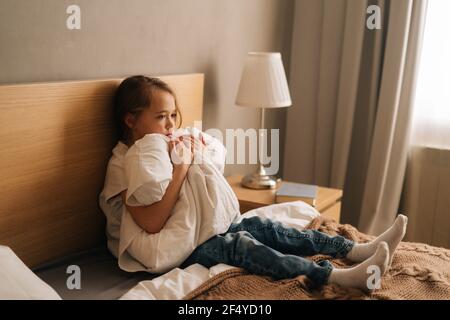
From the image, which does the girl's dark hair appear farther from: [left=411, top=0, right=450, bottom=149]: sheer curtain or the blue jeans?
[left=411, top=0, right=450, bottom=149]: sheer curtain

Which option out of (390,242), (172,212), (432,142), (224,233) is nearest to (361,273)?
(390,242)

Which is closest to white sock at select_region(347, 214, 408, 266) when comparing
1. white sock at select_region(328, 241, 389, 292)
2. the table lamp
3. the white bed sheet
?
white sock at select_region(328, 241, 389, 292)

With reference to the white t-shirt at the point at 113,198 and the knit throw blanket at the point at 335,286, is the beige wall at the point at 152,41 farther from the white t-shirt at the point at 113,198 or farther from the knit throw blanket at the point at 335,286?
the knit throw blanket at the point at 335,286

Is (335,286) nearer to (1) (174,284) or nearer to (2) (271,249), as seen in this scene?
(2) (271,249)

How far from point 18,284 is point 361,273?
33.1 inches

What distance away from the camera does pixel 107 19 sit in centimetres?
172

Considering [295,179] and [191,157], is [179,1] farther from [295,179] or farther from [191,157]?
[295,179]

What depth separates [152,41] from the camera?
1.95 metres

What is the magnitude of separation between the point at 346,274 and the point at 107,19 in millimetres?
1125

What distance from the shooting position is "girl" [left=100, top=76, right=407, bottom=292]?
138 centimetres

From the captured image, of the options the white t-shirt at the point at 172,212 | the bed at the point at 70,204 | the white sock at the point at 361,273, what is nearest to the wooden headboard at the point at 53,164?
the bed at the point at 70,204

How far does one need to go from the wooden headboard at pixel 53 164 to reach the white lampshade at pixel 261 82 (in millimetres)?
762

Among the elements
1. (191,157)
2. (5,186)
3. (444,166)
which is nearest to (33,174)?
(5,186)
